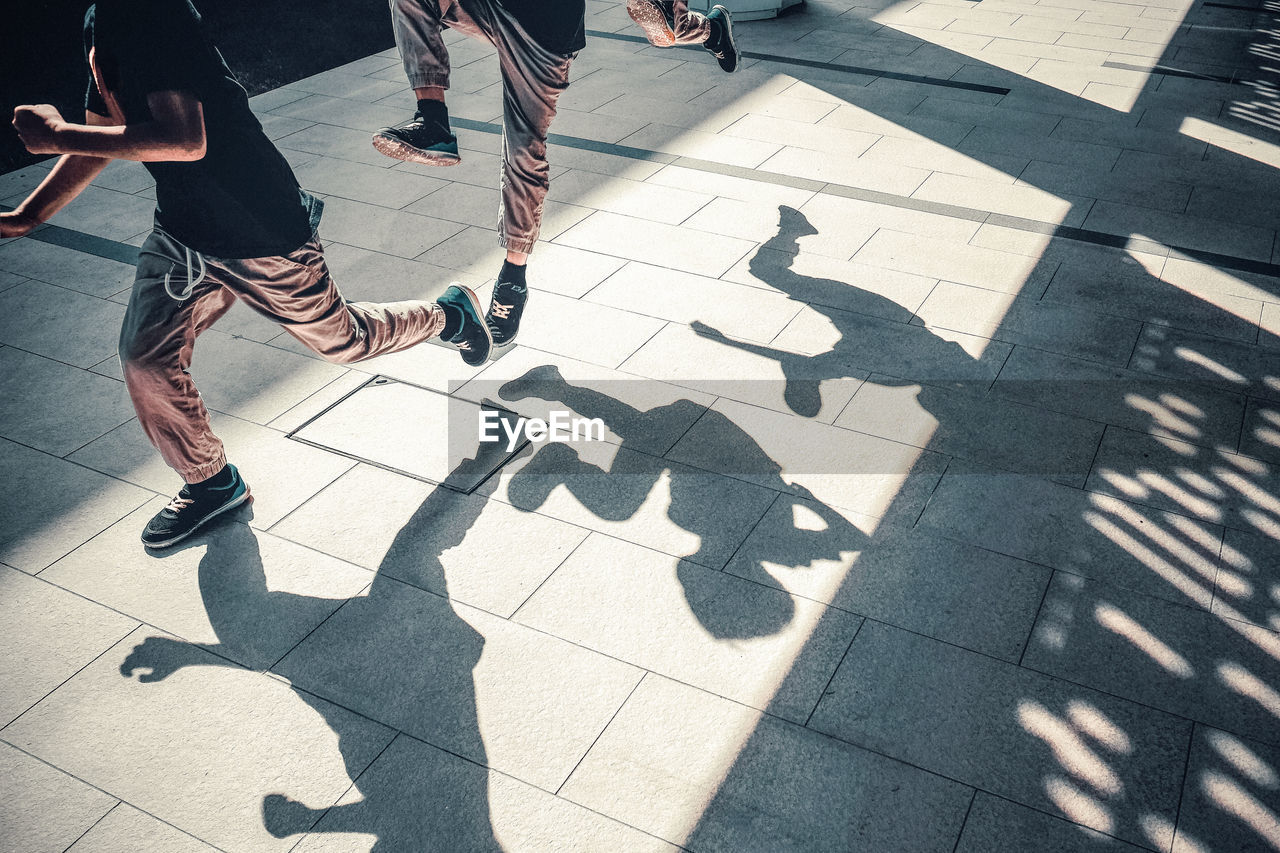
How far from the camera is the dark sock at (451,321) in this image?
154 inches

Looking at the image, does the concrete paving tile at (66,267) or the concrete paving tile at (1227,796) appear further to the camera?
the concrete paving tile at (66,267)

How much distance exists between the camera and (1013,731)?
2.71 metres

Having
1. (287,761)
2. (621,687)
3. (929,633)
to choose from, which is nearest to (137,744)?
(287,761)

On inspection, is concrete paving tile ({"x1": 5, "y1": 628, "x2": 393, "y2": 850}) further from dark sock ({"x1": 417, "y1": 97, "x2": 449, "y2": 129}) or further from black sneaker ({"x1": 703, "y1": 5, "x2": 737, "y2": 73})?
black sneaker ({"x1": 703, "y1": 5, "x2": 737, "y2": 73})

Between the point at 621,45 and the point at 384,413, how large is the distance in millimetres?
6337

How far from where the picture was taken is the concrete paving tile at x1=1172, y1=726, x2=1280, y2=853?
8.00 feet

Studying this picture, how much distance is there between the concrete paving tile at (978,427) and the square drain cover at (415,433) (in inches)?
58.7

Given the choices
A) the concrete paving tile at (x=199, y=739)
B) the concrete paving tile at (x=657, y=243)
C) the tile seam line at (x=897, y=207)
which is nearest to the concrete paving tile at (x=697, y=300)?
the concrete paving tile at (x=657, y=243)

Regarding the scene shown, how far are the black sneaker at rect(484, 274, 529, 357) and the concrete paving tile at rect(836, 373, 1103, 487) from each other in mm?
1566

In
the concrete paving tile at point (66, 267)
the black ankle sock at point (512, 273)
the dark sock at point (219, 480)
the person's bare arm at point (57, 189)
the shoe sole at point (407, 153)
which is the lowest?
the concrete paving tile at point (66, 267)

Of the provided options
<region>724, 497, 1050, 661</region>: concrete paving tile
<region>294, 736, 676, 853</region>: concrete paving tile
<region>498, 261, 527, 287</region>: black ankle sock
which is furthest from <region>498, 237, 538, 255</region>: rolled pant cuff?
<region>294, 736, 676, 853</region>: concrete paving tile

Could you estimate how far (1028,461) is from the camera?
12.3 feet

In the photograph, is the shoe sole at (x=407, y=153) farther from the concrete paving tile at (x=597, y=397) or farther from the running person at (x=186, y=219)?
the concrete paving tile at (x=597, y=397)

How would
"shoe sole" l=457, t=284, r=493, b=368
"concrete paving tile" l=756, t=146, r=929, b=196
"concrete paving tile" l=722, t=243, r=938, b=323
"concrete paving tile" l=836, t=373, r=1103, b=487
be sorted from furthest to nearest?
1. "concrete paving tile" l=756, t=146, r=929, b=196
2. "concrete paving tile" l=722, t=243, r=938, b=323
3. "shoe sole" l=457, t=284, r=493, b=368
4. "concrete paving tile" l=836, t=373, r=1103, b=487
